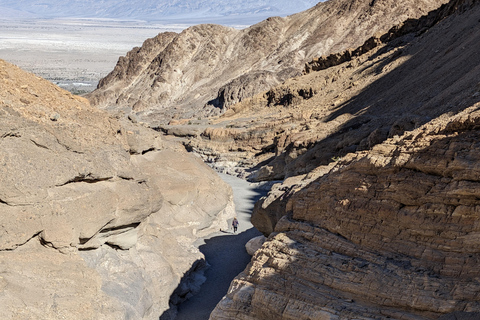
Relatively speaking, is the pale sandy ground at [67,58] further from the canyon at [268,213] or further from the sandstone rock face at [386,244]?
the sandstone rock face at [386,244]

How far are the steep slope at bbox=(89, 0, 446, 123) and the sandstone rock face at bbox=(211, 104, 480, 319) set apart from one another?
41.6 meters

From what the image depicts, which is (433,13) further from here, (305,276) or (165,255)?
(305,276)

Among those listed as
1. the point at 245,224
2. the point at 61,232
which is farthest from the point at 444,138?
the point at 245,224

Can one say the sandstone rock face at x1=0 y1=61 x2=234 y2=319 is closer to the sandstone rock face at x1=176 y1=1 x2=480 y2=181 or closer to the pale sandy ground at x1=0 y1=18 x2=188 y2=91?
the sandstone rock face at x1=176 y1=1 x2=480 y2=181

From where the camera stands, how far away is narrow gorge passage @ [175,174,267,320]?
14.7 meters

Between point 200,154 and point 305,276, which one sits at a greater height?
point 305,276

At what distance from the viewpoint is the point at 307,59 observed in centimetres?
5750

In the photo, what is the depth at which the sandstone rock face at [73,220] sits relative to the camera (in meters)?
11.5

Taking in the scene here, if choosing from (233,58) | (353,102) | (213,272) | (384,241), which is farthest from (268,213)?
(233,58)

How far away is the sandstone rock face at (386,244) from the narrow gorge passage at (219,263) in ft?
14.8

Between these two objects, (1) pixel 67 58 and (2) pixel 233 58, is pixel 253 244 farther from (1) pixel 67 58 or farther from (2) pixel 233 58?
(1) pixel 67 58

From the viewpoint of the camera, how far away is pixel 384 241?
9273 millimetres

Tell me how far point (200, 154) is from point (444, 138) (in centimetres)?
2805

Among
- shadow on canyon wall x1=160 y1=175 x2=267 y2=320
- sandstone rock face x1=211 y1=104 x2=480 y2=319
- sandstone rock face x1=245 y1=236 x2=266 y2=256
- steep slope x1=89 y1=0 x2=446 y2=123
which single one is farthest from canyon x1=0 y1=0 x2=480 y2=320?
steep slope x1=89 y1=0 x2=446 y2=123
